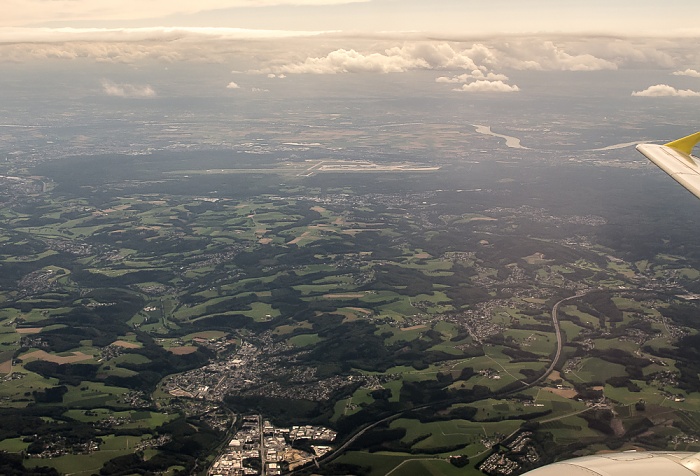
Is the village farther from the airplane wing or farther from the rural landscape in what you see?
the airplane wing

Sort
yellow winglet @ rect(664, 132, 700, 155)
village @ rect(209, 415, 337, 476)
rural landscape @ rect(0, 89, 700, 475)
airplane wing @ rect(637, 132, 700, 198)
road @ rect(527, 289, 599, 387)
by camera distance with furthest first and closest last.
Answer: road @ rect(527, 289, 599, 387)
rural landscape @ rect(0, 89, 700, 475)
village @ rect(209, 415, 337, 476)
yellow winglet @ rect(664, 132, 700, 155)
airplane wing @ rect(637, 132, 700, 198)

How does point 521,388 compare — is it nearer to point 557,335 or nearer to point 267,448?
point 557,335

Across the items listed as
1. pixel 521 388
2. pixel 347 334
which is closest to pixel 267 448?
pixel 521 388

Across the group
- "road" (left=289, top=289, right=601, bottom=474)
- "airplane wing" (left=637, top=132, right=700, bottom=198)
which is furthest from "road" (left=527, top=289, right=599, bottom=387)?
"airplane wing" (left=637, top=132, right=700, bottom=198)

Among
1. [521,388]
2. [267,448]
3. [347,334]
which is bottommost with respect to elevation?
[347,334]

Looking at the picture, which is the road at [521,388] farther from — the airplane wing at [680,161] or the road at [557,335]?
the airplane wing at [680,161]

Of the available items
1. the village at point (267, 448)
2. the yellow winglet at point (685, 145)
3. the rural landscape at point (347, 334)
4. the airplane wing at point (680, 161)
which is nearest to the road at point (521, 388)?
the rural landscape at point (347, 334)

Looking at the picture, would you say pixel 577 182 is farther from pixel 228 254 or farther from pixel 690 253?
pixel 228 254

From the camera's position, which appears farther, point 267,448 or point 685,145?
point 267,448
